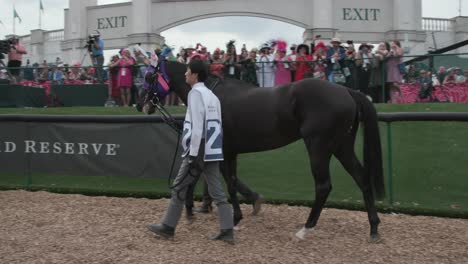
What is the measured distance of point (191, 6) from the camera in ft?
94.3

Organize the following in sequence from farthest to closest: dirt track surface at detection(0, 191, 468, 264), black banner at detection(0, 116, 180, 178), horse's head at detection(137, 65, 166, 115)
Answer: black banner at detection(0, 116, 180, 178)
horse's head at detection(137, 65, 166, 115)
dirt track surface at detection(0, 191, 468, 264)

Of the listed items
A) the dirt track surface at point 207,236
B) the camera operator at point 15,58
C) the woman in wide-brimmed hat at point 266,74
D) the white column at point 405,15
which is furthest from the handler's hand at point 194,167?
the white column at point 405,15

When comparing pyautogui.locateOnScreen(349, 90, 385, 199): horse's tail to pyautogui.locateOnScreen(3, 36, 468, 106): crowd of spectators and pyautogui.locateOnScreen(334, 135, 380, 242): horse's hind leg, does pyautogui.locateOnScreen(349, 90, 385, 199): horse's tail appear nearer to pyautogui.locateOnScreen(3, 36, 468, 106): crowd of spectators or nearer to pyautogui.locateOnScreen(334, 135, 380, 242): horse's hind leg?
pyautogui.locateOnScreen(334, 135, 380, 242): horse's hind leg

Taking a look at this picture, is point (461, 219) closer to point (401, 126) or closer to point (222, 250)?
point (401, 126)

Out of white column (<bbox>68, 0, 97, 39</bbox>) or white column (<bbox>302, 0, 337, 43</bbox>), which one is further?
white column (<bbox>68, 0, 97, 39</bbox>)

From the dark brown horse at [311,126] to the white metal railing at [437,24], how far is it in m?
27.2

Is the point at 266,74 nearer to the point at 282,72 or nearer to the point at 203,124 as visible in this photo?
the point at 282,72

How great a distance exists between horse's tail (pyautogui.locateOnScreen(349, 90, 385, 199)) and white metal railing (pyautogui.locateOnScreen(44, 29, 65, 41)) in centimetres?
3381

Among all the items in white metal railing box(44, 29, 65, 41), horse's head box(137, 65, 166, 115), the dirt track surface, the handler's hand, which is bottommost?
the dirt track surface

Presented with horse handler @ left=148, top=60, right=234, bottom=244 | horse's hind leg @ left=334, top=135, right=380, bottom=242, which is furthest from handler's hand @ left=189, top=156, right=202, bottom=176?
horse's hind leg @ left=334, top=135, right=380, bottom=242

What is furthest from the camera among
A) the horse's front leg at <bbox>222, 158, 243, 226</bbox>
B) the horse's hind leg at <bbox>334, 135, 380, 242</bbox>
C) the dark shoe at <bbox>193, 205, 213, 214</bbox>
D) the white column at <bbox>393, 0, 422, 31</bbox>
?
the white column at <bbox>393, 0, 422, 31</bbox>

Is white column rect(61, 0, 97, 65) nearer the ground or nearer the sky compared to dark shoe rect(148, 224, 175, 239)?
nearer the sky

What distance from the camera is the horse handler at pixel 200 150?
538 cm

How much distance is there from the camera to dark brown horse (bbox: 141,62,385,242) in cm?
569
